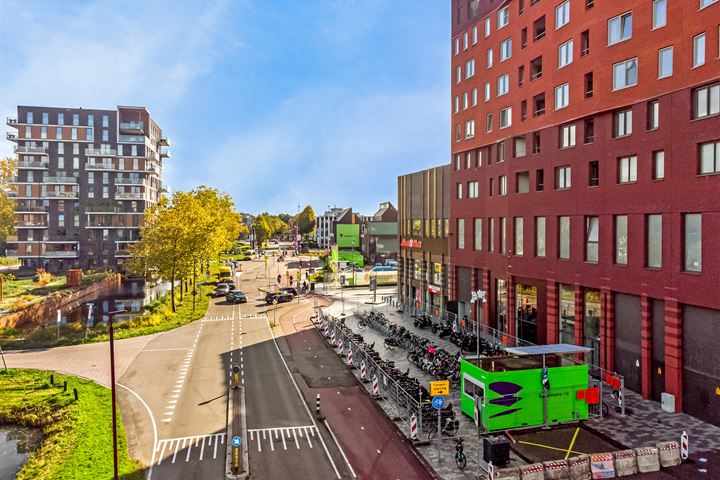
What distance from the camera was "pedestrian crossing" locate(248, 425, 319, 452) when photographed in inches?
891

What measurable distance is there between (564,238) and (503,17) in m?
20.9

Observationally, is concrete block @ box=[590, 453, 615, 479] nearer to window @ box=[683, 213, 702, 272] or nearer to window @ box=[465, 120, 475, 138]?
window @ box=[683, 213, 702, 272]

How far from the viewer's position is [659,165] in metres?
27.6

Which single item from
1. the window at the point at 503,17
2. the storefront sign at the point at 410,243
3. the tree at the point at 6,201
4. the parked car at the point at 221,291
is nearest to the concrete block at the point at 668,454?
the window at the point at 503,17

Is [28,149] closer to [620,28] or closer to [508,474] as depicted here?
[620,28]

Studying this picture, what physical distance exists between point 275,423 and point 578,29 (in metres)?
30.8

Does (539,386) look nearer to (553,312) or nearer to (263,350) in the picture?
(553,312)

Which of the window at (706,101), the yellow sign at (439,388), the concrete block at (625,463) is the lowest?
the concrete block at (625,463)

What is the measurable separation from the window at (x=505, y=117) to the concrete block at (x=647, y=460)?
1131 inches

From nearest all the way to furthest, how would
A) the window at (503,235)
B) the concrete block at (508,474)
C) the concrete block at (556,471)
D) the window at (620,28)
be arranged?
the concrete block at (508,474)
the concrete block at (556,471)
the window at (620,28)
the window at (503,235)

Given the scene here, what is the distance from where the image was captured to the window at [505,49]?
1700 inches

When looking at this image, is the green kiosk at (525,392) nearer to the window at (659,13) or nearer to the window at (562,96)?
the window at (659,13)

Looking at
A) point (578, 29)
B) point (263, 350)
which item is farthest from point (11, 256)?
point (578, 29)

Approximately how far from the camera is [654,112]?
28.1m
